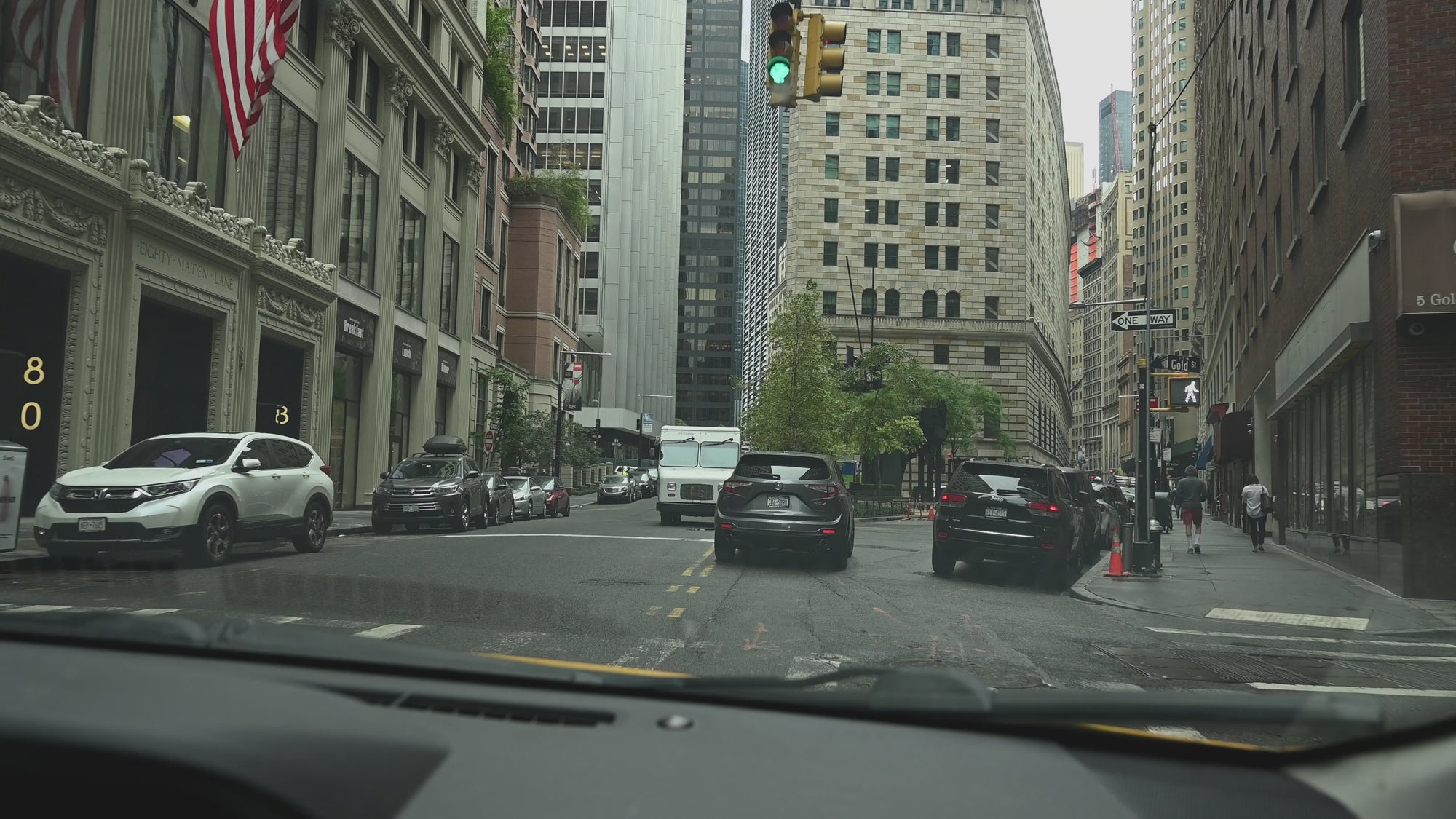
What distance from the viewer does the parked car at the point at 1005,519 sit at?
51.1 ft

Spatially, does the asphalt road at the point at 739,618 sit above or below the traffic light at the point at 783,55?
below

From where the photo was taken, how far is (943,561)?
1617 centimetres

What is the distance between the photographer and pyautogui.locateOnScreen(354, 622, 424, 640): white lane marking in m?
8.28

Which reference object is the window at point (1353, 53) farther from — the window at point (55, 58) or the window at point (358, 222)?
the window at point (358, 222)

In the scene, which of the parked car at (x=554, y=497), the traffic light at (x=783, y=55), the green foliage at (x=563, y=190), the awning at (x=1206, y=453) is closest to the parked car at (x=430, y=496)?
the parked car at (x=554, y=497)

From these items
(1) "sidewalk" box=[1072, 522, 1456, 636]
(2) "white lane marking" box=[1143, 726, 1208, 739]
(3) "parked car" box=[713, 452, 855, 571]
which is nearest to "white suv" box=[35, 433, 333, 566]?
(3) "parked car" box=[713, 452, 855, 571]

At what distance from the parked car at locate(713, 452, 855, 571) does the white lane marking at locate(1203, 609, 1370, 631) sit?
533 cm

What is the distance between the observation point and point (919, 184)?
75.8 meters

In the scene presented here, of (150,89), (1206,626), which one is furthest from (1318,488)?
(150,89)

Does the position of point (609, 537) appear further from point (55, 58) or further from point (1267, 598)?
point (55, 58)

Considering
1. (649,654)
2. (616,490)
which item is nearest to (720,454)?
(649,654)

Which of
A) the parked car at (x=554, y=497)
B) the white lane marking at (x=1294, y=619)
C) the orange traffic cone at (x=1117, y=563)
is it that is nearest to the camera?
the white lane marking at (x=1294, y=619)

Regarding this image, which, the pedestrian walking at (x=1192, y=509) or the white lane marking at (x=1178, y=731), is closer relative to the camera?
the white lane marking at (x=1178, y=731)

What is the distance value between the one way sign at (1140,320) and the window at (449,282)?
28134 mm
